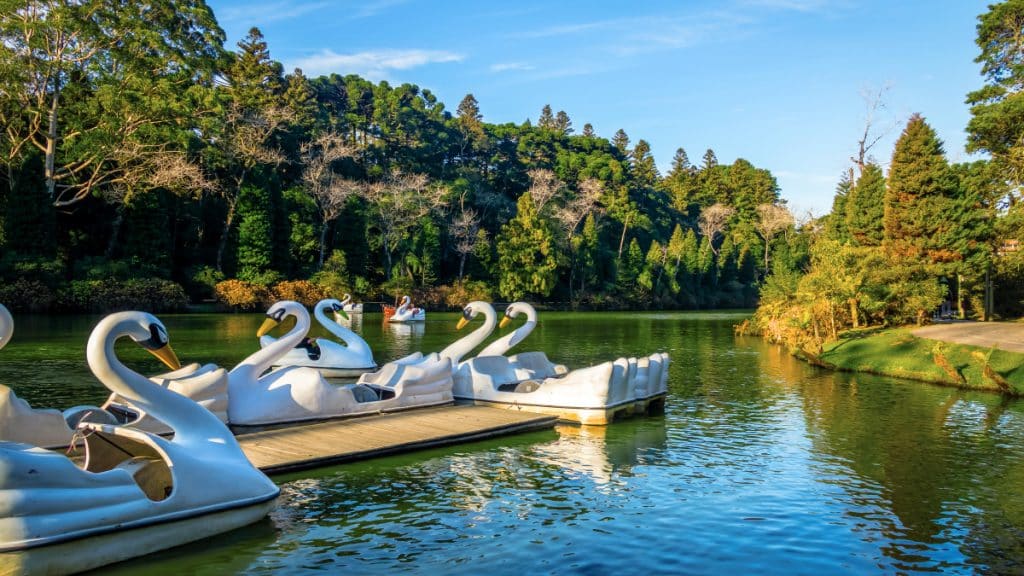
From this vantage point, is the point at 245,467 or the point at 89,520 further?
the point at 245,467

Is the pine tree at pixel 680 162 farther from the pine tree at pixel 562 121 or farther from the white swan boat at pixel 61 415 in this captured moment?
the white swan boat at pixel 61 415

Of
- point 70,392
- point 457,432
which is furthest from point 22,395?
point 457,432

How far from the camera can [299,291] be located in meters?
48.6

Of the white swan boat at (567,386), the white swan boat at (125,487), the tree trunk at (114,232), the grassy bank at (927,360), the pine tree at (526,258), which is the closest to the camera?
the white swan boat at (125,487)

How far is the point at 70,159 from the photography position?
37156 millimetres

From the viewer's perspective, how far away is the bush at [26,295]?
113 feet

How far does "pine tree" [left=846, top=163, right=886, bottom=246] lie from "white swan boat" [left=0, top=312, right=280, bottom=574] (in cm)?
3796

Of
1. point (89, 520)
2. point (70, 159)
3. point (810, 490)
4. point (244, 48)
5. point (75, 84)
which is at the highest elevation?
point (244, 48)

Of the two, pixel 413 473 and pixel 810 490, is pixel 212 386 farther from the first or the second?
pixel 810 490

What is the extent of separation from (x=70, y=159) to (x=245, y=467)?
120 feet

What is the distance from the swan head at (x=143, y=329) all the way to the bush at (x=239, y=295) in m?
39.5

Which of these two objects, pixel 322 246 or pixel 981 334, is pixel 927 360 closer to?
pixel 981 334

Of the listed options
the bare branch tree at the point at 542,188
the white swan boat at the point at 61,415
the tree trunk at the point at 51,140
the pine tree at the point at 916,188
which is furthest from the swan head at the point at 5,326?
the bare branch tree at the point at 542,188

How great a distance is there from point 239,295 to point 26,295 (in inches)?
460
